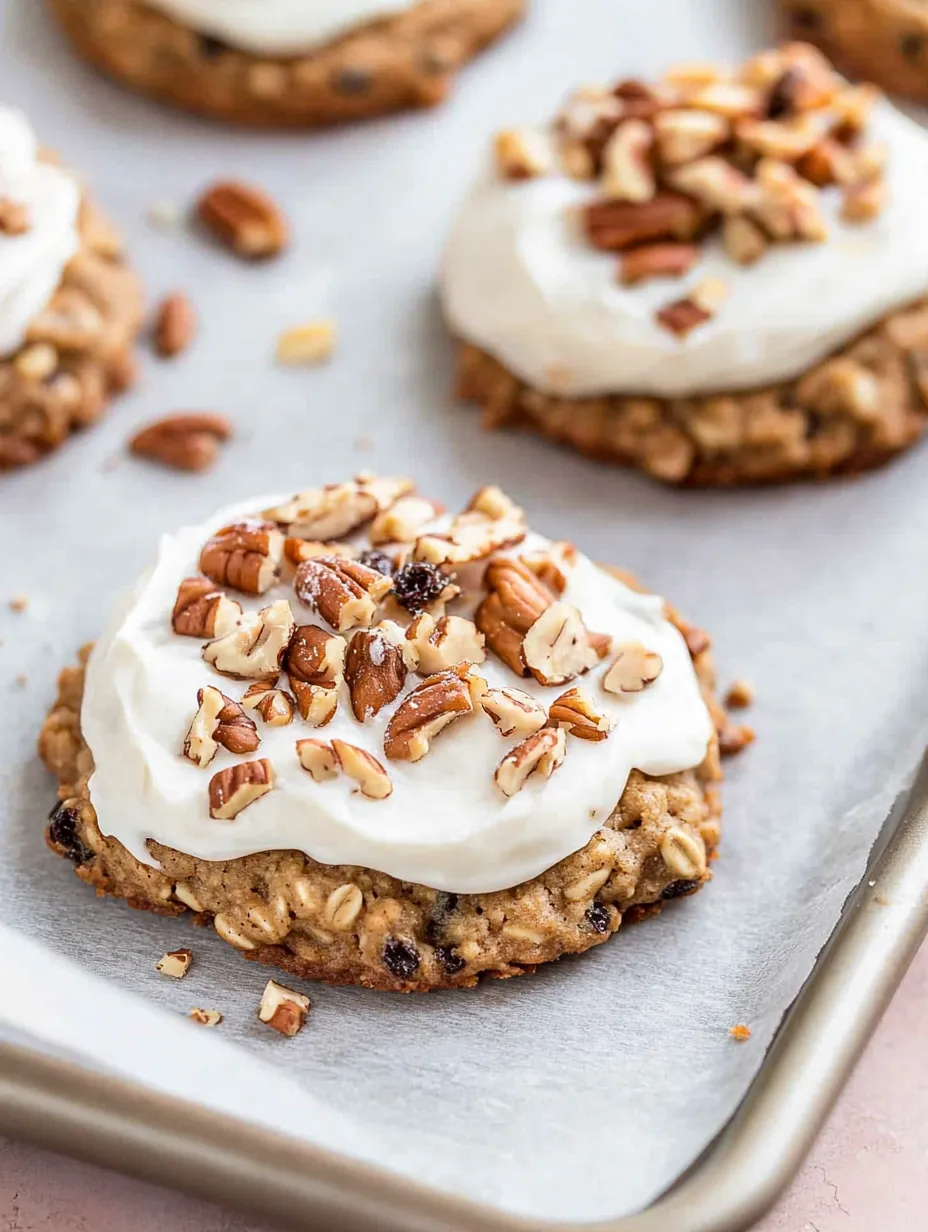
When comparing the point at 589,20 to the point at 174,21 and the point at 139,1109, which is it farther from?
the point at 139,1109

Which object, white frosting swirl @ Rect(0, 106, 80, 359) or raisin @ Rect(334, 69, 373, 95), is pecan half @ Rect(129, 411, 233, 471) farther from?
raisin @ Rect(334, 69, 373, 95)

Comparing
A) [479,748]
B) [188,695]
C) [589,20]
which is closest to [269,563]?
[188,695]

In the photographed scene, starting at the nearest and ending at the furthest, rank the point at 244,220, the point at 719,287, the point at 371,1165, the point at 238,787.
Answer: the point at 371,1165
the point at 238,787
the point at 719,287
the point at 244,220

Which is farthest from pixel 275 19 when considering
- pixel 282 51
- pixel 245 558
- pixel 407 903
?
pixel 407 903

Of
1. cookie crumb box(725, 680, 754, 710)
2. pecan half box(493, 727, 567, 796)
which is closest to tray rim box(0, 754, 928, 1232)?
pecan half box(493, 727, 567, 796)

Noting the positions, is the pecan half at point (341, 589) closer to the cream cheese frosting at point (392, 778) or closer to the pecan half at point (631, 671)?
the cream cheese frosting at point (392, 778)

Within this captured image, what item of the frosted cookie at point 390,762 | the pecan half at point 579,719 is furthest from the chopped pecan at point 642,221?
the pecan half at point 579,719

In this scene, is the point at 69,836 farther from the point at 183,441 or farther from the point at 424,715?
the point at 183,441
